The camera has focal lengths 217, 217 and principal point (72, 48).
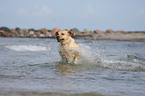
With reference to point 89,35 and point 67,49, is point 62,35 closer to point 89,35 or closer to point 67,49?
point 67,49

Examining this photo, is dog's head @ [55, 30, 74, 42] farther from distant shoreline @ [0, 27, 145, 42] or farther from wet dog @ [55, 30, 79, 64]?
distant shoreline @ [0, 27, 145, 42]

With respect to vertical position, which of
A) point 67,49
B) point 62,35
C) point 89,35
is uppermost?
point 89,35

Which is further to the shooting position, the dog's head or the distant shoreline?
the distant shoreline

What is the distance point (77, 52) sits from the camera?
27.7 ft

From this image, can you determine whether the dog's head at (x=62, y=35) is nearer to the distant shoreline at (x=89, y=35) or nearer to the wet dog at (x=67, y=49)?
the wet dog at (x=67, y=49)

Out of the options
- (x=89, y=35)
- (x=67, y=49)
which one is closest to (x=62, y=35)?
(x=67, y=49)

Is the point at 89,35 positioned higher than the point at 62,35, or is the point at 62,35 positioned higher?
the point at 89,35

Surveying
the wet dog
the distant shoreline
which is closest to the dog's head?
the wet dog

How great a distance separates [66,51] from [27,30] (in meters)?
36.2

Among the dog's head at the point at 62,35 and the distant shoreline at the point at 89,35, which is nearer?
the dog's head at the point at 62,35

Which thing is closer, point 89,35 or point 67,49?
point 67,49

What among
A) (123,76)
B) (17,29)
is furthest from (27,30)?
→ (123,76)

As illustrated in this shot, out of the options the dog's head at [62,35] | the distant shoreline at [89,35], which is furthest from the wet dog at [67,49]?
the distant shoreline at [89,35]

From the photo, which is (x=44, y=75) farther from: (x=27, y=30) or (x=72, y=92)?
(x=27, y=30)
